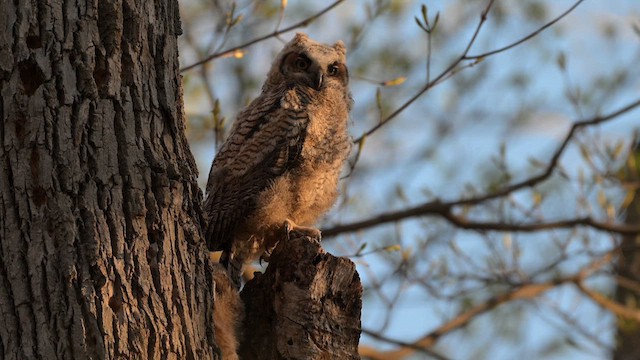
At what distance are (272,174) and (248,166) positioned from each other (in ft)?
0.39

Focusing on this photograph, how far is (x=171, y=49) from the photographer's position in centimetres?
266

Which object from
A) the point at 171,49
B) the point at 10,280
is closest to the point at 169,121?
the point at 171,49

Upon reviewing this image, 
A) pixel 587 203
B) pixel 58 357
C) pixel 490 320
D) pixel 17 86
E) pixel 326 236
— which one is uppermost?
pixel 490 320

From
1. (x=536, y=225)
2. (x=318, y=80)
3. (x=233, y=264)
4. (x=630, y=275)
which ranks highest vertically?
(x=630, y=275)

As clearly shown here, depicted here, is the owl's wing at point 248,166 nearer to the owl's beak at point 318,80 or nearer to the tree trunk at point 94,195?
the owl's beak at point 318,80

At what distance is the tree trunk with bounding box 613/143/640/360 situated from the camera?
5.56 meters

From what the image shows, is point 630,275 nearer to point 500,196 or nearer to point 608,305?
point 608,305

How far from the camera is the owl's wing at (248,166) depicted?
12.1 ft

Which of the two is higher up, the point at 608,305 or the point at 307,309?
the point at 608,305

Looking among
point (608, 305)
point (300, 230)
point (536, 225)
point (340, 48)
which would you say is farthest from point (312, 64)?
point (608, 305)

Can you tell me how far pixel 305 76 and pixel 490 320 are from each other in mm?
5555

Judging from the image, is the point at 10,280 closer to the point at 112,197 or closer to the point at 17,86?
the point at 112,197

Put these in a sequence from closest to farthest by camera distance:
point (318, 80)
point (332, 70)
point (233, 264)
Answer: point (233, 264) → point (318, 80) → point (332, 70)

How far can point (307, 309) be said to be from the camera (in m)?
2.73
